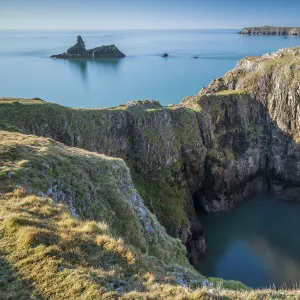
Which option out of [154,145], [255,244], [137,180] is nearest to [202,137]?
[154,145]

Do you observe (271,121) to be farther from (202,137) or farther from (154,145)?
(154,145)

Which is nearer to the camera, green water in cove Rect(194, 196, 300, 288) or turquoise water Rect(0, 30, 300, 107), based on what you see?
green water in cove Rect(194, 196, 300, 288)

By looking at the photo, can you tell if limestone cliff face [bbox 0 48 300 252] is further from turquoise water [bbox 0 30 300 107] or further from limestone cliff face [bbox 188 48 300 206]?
turquoise water [bbox 0 30 300 107]

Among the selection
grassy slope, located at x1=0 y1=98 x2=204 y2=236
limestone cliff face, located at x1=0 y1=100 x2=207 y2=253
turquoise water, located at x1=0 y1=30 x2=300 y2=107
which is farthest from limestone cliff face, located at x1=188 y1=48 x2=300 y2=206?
turquoise water, located at x1=0 y1=30 x2=300 y2=107

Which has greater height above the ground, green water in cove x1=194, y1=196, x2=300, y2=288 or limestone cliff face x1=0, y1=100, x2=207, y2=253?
limestone cliff face x1=0, y1=100, x2=207, y2=253

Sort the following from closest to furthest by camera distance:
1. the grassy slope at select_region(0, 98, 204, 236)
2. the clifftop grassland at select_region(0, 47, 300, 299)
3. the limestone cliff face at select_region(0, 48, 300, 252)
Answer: the clifftop grassland at select_region(0, 47, 300, 299) → the grassy slope at select_region(0, 98, 204, 236) → the limestone cliff face at select_region(0, 48, 300, 252)

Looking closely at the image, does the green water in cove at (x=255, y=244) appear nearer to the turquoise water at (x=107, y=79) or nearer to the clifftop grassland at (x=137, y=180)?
the clifftop grassland at (x=137, y=180)

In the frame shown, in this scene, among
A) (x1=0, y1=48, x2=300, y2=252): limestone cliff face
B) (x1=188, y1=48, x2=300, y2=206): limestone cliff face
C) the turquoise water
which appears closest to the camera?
(x1=0, y1=48, x2=300, y2=252): limestone cliff face
